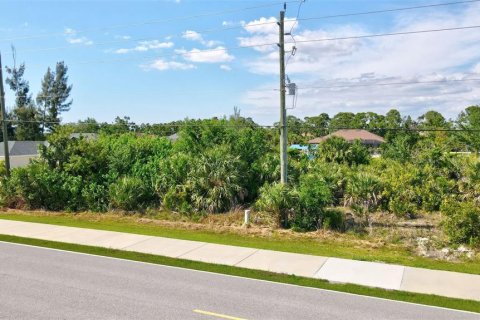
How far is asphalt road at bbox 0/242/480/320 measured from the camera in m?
8.37

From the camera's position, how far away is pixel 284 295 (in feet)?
32.0

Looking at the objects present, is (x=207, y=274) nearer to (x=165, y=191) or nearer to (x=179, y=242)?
(x=179, y=242)

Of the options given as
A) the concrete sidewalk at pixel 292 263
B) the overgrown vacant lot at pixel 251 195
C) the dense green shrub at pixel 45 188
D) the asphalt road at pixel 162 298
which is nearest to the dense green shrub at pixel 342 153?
the overgrown vacant lot at pixel 251 195

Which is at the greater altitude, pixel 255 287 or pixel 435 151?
pixel 435 151

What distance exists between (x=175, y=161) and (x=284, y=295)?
14.2m

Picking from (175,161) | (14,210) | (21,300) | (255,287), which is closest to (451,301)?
(255,287)

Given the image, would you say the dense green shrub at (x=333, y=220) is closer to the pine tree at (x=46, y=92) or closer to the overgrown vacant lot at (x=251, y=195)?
the overgrown vacant lot at (x=251, y=195)

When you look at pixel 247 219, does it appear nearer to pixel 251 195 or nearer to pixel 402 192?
pixel 251 195

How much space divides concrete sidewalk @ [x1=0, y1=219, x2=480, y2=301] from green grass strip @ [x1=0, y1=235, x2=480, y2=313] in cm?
38

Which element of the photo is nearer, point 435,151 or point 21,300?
point 21,300

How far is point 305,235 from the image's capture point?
16.7 meters

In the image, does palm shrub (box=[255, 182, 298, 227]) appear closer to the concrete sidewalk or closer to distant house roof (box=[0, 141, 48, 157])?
the concrete sidewalk

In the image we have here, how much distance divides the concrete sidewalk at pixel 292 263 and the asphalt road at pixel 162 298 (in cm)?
144

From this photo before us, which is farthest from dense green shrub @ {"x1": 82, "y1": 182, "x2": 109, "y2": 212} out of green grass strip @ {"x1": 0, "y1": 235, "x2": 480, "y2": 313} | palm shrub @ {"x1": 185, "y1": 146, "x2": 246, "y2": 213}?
green grass strip @ {"x1": 0, "y1": 235, "x2": 480, "y2": 313}
